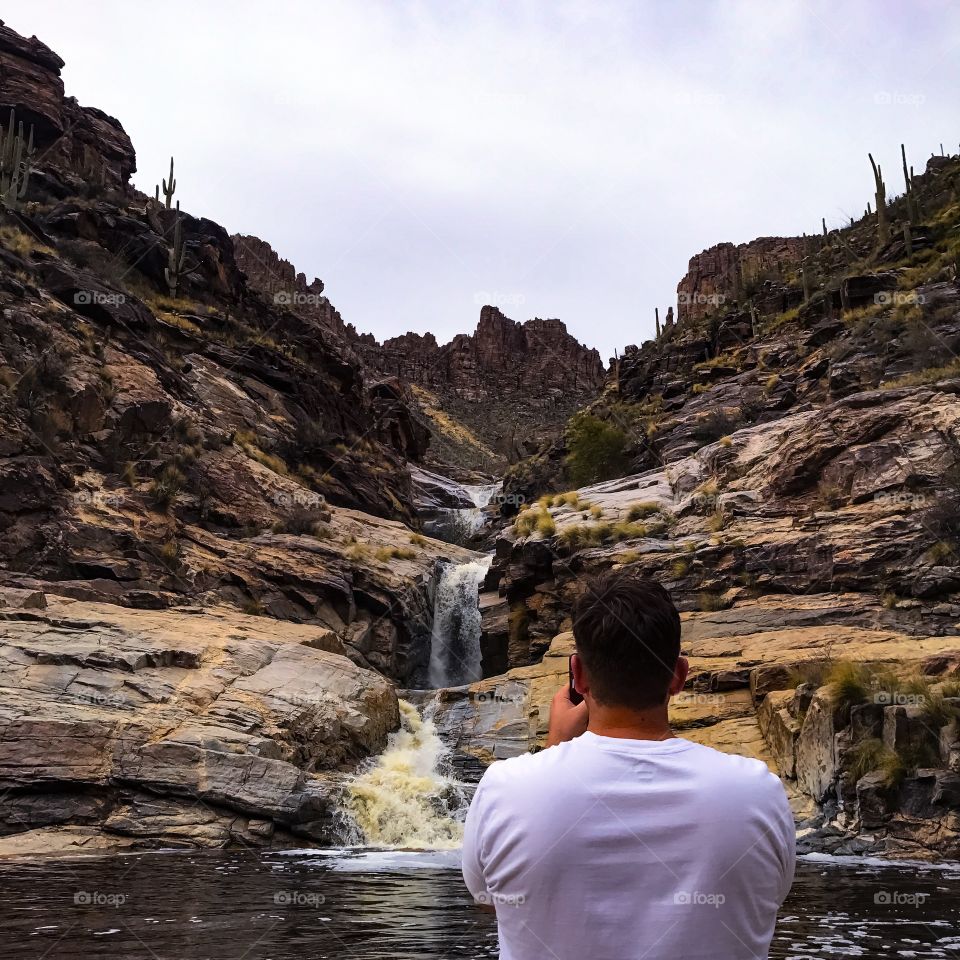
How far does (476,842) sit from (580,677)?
549mm

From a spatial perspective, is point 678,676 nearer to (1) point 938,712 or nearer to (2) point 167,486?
(1) point 938,712

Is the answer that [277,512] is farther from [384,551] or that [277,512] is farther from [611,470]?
[611,470]

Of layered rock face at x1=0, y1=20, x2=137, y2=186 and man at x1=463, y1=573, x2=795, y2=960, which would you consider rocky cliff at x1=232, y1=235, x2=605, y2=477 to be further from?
man at x1=463, y1=573, x2=795, y2=960

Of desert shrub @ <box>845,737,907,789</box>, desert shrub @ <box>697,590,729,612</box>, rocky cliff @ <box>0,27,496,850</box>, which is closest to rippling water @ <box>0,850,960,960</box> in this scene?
desert shrub @ <box>845,737,907,789</box>

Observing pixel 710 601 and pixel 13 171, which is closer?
pixel 710 601

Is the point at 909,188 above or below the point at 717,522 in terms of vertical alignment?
above

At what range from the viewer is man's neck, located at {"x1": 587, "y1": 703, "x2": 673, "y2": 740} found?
7.42 ft

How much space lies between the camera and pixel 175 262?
44688 mm

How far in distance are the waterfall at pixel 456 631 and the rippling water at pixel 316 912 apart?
16950 mm

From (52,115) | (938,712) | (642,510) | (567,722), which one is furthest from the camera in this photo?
(52,115)

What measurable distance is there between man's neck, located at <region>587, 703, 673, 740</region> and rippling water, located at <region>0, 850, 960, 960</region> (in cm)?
571

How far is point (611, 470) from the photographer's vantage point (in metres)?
42.2

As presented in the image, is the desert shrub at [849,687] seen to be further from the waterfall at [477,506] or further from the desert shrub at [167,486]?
the waterfall at [477,506]

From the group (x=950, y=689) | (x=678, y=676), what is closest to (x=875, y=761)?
(x=950, y=689)
